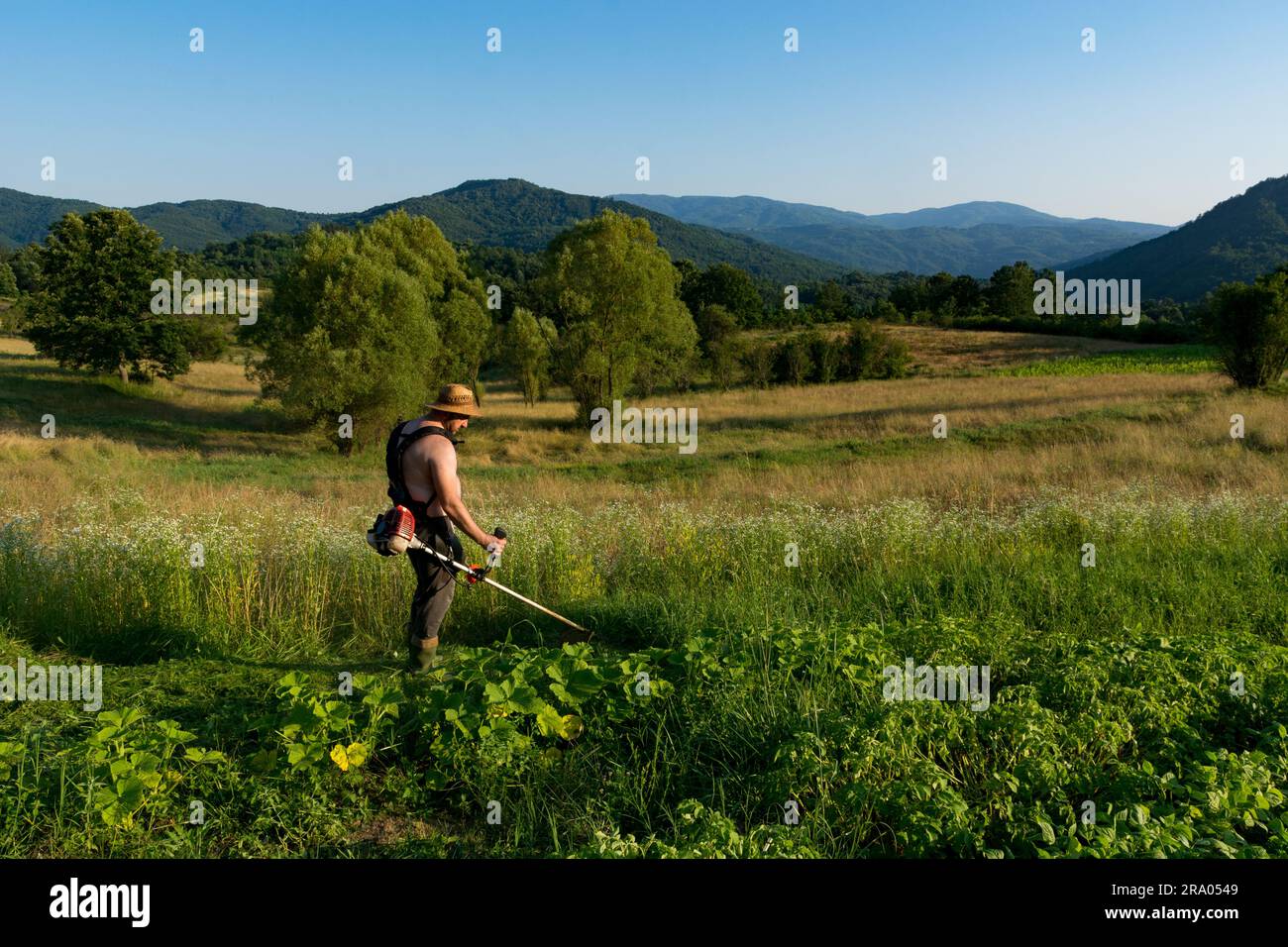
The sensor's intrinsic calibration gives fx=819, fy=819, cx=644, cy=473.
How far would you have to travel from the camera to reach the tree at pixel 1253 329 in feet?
96.8

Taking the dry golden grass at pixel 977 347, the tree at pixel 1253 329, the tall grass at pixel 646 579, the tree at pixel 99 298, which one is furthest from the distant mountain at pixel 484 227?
the tall grass at pixel 646 579

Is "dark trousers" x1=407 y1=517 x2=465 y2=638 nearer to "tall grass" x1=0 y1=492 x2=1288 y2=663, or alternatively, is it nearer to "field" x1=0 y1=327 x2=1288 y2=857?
"field" x1=0 y1=327 x2=1288 y2=857

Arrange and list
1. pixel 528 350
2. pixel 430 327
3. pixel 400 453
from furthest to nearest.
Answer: pixel 528 350
pixel 430 327
pixel 400 453

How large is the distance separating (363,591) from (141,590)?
1.95m

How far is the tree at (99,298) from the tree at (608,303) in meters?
22.3

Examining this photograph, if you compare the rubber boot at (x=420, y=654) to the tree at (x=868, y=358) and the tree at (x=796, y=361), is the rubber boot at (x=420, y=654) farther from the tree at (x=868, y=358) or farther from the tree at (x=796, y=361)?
the tree at (x=868, y=358)

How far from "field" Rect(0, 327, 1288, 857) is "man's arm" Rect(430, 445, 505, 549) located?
2.98 ft

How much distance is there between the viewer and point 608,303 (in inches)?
1368

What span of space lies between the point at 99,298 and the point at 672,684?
46.0 m

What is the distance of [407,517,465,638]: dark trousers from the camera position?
617 centimetres

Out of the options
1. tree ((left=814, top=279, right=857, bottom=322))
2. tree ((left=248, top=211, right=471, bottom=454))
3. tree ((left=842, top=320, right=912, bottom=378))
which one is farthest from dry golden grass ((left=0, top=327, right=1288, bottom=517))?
tree ((left=814, top=279, right=857, bottom=322))

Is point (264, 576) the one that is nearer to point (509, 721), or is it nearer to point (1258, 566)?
point (509, 721)

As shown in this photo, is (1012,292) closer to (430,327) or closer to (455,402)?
(430,327)

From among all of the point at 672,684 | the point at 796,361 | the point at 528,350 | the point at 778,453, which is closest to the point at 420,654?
the point at 672,684
